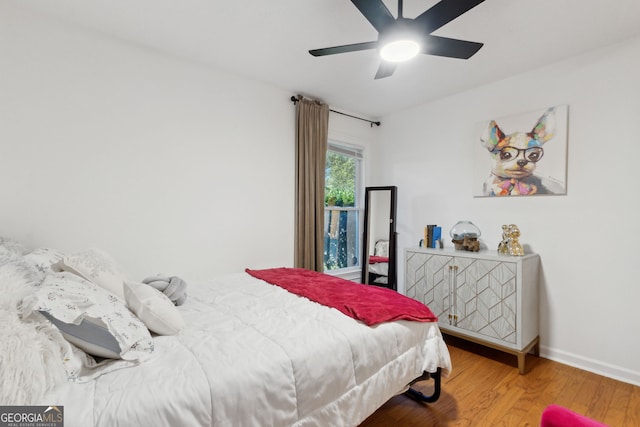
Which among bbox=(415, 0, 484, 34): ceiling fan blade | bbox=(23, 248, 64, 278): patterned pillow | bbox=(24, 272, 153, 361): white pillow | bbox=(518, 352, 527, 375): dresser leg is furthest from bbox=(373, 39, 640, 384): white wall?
bbox=(23, 248, 64, 278): patterned pillow

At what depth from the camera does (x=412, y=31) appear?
1583mm

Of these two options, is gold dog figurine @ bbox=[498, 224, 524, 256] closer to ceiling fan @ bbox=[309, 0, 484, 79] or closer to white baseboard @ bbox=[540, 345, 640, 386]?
white baseboard @ bbox=[540, 345, 640, 386]

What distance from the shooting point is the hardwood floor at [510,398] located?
5.91ft

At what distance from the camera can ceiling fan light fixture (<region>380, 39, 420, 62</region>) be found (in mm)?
1673

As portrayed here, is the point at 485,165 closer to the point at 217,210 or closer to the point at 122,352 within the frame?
the point at 217,210

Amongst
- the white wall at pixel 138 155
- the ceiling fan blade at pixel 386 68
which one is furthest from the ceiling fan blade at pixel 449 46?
the white wall at pixel 138 155

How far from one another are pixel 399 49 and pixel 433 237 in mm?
1981

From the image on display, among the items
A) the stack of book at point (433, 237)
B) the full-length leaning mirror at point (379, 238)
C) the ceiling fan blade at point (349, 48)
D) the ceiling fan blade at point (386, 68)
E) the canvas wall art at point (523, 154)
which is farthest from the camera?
the full-length leaning mirror at point (379, 238)

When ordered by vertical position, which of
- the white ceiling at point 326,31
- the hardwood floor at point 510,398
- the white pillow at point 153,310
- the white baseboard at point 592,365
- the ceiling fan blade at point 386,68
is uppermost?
the white ceiling at point 326,31

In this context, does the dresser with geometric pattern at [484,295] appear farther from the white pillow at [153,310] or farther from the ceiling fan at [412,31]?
the white pillow at [153,310]

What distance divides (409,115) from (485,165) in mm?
1177

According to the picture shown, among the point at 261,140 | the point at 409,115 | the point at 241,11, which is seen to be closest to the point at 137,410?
the point at 241,11

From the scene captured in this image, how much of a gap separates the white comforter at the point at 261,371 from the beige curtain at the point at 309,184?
1.42 meters

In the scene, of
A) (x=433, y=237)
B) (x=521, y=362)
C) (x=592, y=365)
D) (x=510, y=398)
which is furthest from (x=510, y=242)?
(x=510, y=398)
